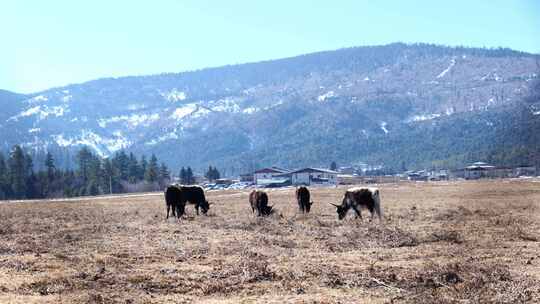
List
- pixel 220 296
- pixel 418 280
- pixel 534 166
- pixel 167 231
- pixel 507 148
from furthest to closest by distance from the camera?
pixel 507 148 < pixel 534 166 < pixel 167 231 < pixel 418 280 < pixel 220 296

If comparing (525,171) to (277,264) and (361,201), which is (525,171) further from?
(277,264)

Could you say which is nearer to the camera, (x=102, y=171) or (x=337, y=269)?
(x=337, y=269)

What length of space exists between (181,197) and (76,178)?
109m

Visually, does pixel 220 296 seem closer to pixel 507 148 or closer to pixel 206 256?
pixel 206 256

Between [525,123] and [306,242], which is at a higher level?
[525,123]

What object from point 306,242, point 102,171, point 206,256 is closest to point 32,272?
point 206,256

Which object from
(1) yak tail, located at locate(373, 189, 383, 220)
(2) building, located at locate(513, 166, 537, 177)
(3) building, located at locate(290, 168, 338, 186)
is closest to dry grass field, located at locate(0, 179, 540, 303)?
(1) yak tail, located at locate(373, 189, 383, 220)

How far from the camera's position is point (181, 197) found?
3569 centimetres

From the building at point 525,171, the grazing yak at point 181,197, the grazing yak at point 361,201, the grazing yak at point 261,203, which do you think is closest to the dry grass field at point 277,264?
the grazing yak at point 361,201

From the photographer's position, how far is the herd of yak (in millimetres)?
31031

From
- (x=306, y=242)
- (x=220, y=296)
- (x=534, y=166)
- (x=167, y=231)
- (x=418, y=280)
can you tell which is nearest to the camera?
(x=220, y=296)

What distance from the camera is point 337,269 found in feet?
51.5

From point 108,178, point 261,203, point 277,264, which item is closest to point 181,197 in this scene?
point 261,203

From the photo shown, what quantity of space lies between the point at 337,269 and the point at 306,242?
5575 mm
